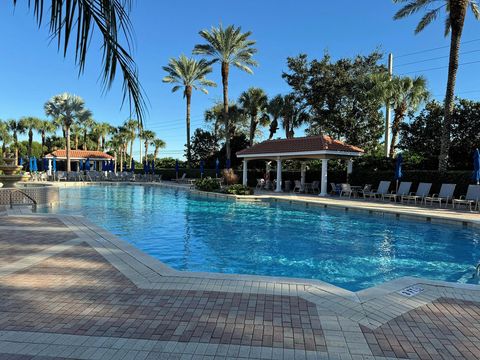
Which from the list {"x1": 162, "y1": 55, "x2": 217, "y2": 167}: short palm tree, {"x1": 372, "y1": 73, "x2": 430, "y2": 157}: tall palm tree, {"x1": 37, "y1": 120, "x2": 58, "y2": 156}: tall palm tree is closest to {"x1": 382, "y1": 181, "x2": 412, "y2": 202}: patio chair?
{"x1": 372, "y1": 73, "x2": 430, "y2": 157}: tall palm tree

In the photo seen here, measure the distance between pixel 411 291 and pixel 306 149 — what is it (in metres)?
18.0

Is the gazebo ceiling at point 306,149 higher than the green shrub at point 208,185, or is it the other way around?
the gazebo ceiling at point 306,149

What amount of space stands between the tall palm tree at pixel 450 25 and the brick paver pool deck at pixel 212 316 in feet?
45.7

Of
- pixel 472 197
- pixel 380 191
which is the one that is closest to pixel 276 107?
pixel 380 191

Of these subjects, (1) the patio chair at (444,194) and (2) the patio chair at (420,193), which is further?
(2) the patio chair at (420,193)

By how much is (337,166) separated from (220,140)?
71.9 feet

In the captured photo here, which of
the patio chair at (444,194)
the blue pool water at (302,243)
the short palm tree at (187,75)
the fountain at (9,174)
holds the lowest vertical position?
the blue pool water at (302,243)

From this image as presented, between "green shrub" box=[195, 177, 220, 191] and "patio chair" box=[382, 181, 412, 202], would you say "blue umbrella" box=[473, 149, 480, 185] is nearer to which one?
"patio chair" box=[382, 181, 412, 202]

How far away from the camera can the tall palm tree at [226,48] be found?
1184 inches

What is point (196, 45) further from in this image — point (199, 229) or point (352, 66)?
point (199, 229)

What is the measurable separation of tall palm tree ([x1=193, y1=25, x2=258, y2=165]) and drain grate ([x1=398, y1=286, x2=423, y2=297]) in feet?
83.4

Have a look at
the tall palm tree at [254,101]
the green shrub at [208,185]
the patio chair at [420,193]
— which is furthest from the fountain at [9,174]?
the tall palm tree at [254,101]

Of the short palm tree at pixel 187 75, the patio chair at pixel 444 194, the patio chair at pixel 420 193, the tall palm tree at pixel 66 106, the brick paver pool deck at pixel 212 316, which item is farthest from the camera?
the tall palm tree at pixel 66 106

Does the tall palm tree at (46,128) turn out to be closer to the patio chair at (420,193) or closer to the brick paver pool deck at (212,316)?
the patio chair at (420,193)
